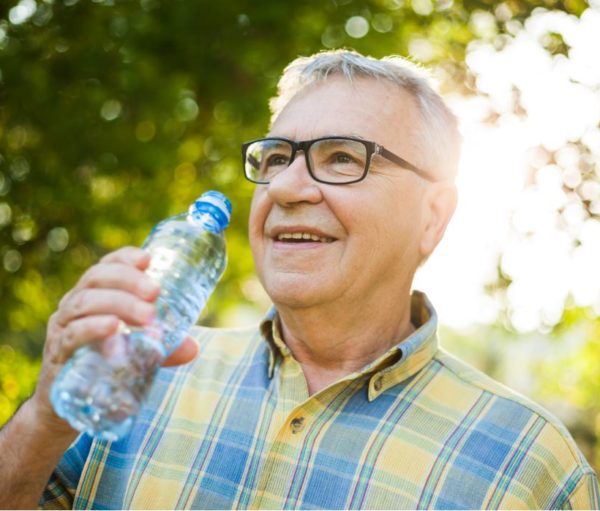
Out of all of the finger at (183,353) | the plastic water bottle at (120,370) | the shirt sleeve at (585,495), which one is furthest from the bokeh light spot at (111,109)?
the shirt sleeve at (585,495)

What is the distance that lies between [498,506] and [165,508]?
38.3 inches

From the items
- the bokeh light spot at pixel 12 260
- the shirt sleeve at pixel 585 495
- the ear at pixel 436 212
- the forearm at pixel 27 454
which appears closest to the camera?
the forearm at pixel 27 454

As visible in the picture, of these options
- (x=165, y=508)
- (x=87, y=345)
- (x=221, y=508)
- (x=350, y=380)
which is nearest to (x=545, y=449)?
(x=350, y=380)

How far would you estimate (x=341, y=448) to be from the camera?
223 cm

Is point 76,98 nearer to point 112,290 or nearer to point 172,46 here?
point 172,46

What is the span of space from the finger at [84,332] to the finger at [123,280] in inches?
2.8

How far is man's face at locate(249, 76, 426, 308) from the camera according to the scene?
7.71ft

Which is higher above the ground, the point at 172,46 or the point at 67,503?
the point at 172,46

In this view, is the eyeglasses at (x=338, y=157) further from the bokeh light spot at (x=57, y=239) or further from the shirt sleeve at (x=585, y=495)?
the bokeh light spot at (x=57, y=239)

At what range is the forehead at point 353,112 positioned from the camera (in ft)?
8.15

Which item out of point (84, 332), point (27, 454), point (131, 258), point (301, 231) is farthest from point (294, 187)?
point (27, 454)

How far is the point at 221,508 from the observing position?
2.21 meters

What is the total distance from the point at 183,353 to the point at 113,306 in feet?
0.87

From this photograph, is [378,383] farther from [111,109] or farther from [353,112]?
[111,109]
